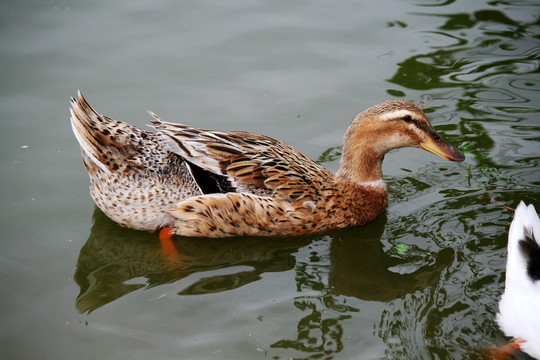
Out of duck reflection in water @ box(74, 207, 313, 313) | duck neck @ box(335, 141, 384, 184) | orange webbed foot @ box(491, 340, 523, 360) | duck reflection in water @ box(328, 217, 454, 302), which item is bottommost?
orange webbed foot @ box(491, 340, 523, 360)

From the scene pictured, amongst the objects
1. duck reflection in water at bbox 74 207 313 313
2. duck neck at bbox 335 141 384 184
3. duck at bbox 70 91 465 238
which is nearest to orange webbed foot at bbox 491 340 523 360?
Result: duck reflection in water at bbox 74 207 313 313

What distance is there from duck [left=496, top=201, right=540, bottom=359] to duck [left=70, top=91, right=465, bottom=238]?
1477 millimetres

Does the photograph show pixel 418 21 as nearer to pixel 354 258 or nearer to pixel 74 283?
pixel 354 258

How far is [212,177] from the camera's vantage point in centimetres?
585

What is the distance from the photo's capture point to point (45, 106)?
7.31 meters

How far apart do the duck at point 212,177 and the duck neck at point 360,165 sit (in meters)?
0.14

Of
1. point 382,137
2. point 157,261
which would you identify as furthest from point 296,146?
point 157,261

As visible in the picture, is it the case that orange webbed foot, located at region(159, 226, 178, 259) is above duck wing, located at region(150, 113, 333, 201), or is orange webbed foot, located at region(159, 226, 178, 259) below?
below

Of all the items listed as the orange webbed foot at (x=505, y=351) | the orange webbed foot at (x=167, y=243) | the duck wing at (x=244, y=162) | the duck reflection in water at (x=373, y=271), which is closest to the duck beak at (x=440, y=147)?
the duck reflection in water at (x=373, y=271)

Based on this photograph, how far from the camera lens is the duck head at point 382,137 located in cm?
596

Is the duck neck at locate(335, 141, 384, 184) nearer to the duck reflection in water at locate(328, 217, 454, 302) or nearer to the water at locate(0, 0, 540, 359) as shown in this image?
the water at locate(0, 0, 540, 359)

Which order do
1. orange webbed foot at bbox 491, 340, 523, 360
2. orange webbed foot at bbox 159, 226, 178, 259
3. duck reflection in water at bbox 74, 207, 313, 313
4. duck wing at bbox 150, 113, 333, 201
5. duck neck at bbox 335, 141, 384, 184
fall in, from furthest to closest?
duck neck at bbox 335, 141, 384, 184 < duck wing at bbox 150, 113, 333, 201 < orange webbed foot at bbox 159, 226, 178, 259 < duck reflection in water at bbox 74, 207, 313, 313 < orange webbed foot at bbox 491, 340, 523, 360

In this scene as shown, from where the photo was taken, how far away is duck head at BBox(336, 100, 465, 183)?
596 centimetres

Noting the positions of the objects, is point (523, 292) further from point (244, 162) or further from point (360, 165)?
point (244, 162)
